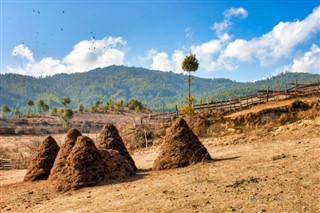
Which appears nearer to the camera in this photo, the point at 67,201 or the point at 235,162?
the point at 67,201

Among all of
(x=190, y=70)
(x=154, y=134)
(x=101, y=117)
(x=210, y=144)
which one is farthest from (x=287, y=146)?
(x=101, y=117)

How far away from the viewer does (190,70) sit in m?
44.9

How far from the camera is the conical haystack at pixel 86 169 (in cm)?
1278

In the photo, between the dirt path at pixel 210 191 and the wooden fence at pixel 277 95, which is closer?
the dirt path at pixel 210 191

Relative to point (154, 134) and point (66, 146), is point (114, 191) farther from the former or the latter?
point (154, 134)

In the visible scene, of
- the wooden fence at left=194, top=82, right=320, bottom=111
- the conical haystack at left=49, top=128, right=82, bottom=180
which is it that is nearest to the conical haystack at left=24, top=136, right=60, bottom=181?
the conical haystack at left=49, top=128, right=82, bottom=180

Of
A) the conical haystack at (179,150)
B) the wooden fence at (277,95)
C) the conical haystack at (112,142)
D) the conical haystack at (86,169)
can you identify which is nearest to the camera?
the conical haystack at (86,169)

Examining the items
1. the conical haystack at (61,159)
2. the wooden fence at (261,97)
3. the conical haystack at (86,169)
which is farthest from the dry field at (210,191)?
the wooden fence at (261,97)

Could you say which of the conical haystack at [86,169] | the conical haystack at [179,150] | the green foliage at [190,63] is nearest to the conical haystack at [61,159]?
the conical haystack at [86,169]

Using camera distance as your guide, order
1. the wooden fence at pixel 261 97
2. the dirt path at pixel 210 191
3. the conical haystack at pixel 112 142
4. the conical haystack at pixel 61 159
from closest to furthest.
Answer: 1. the dirt path at pixel 210 191
2. the conical haystack at pixel 61 159
3. the conical haystack at pixel 112 142
4. the wooden fence at pixel 261 97

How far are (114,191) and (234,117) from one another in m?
19.2

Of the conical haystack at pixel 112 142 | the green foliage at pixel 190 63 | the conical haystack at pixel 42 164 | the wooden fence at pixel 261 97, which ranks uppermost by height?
the green foliage at pixel 190 63

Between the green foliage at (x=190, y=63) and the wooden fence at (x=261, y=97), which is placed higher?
the green foliage at (x=190, y=63)

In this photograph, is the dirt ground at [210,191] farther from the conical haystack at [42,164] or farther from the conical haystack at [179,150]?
the conical haystack at [42,164]
